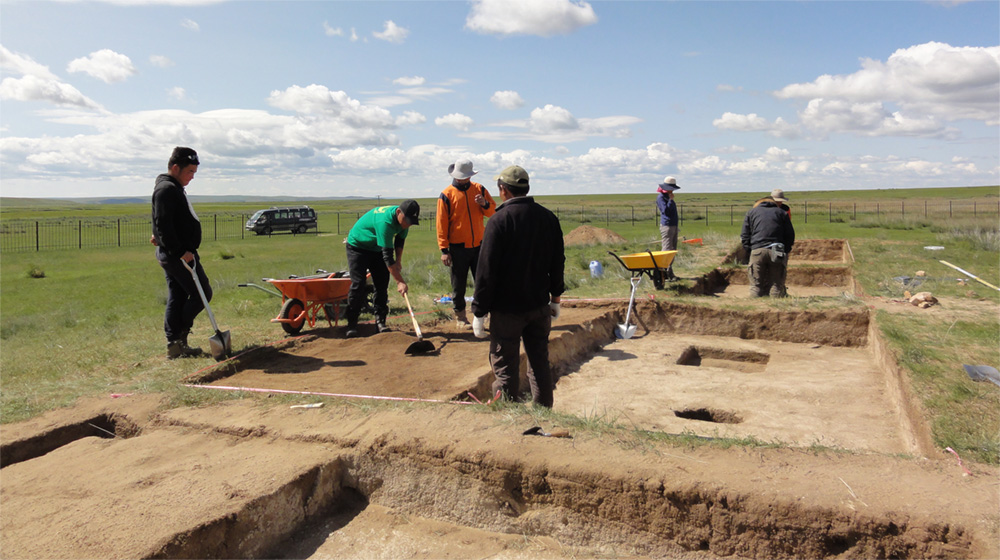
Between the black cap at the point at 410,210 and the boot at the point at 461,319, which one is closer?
the black cap at the point at 410,210

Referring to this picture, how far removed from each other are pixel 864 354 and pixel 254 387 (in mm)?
7544

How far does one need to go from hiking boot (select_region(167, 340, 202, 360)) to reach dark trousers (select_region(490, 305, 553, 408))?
12.1ft

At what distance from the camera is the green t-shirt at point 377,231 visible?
7129 mm

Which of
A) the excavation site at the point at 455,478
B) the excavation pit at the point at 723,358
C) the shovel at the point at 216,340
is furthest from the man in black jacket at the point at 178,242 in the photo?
the excavation pit at the point at 723,358

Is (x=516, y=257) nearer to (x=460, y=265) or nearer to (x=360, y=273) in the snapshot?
(x=460, y=265)

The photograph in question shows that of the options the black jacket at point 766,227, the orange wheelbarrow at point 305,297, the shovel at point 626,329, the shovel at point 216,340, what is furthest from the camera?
the black jacket at point 766,227

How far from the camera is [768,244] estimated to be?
9.99 metres

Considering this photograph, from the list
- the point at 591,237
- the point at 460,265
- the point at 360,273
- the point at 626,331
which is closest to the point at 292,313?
the point at 360,273

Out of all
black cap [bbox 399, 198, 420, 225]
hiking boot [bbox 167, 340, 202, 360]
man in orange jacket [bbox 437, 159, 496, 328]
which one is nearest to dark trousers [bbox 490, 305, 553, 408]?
man in orange jacket [bbox 437, 159, 496, 328]

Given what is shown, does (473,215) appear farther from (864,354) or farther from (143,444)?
(864,354)

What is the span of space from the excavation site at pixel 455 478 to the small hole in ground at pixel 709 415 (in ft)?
0.07

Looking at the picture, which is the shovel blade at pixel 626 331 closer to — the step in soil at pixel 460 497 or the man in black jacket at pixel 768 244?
the man in black jacket at pixel 768 244

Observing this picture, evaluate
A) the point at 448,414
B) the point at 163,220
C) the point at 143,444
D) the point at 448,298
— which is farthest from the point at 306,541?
the point at 448,298

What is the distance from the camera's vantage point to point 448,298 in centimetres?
980
